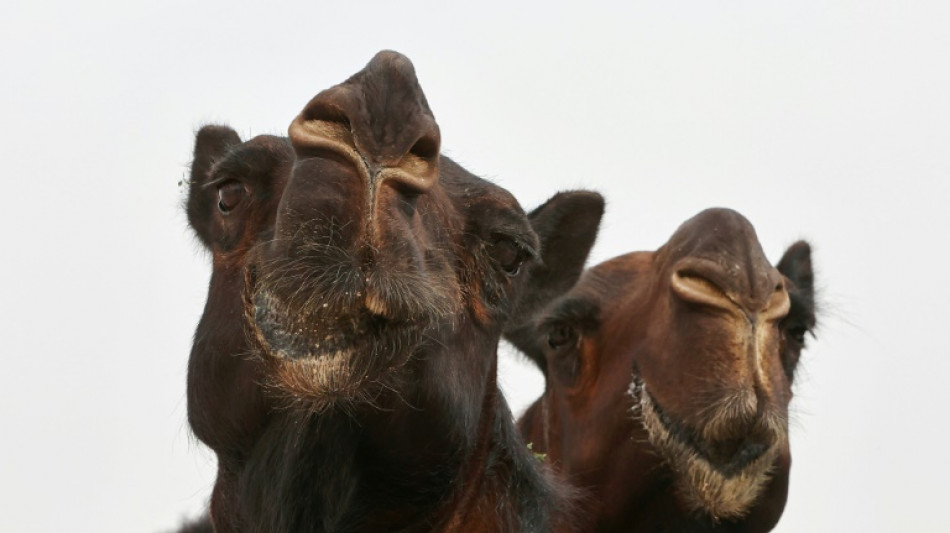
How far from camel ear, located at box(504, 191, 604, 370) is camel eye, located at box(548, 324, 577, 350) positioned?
6.83 ft

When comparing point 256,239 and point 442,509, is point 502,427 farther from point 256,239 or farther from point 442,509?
point 256,239

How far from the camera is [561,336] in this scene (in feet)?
33.7

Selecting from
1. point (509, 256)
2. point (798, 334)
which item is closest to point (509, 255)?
point (509, 256)

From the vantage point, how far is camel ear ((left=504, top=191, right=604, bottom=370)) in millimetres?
7941

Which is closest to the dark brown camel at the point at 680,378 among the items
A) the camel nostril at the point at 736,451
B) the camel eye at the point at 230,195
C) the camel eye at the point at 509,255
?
the camel nostril at the point at 736,451

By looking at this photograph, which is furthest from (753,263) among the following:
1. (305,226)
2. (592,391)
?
(305,226)

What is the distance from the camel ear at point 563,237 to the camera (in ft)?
26.1

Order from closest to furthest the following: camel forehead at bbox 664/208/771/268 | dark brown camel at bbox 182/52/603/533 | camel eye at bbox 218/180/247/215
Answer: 1. dark brown camel at bbox 182/52/603/533
2. camel eye at bbox 218/180/247/215
3. camel forehead at bbox 664/208/771/268

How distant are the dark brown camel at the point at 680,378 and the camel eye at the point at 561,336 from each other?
0.04ft

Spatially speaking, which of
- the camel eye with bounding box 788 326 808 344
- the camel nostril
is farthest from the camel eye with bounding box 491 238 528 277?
the camel eye with bounding box 788 326 808 344

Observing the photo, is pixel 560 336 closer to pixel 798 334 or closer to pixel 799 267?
pixel 798 334

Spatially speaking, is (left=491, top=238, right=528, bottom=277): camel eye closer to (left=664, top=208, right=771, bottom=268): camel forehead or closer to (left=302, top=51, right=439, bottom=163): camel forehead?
(left=302, top=51, right=439, bottom=163): camel forehead

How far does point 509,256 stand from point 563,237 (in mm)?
1989

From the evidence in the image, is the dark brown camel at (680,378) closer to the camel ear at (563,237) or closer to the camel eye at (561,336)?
the camel eye at (561,336)
